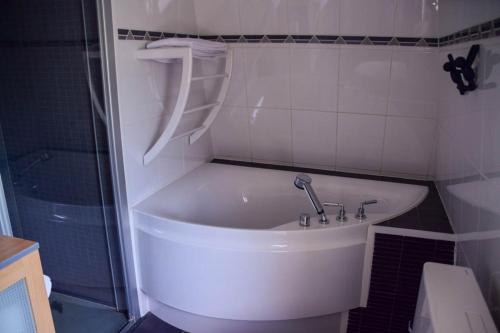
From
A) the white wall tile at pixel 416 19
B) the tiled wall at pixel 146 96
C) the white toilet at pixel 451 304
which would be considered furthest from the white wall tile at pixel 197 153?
the white toilet at pixel 451 304

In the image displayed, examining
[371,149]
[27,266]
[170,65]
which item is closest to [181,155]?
[170,65]

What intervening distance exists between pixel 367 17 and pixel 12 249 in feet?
6.41

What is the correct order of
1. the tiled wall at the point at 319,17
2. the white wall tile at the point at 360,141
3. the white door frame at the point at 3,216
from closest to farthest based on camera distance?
1. the white door frame at the point at 3,216
2. the tiled wall at the point at 319,17
3. the white wall tile at the point at 360,141

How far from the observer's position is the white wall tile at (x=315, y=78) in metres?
2.21

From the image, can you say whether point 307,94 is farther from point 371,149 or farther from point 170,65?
point 170,65

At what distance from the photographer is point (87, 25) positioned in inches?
63.6

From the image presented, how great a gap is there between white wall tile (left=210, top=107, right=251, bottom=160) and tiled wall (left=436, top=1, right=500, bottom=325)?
1.23 metres

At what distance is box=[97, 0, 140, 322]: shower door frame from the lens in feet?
5.37

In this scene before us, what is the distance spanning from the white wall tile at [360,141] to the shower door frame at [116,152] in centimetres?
129

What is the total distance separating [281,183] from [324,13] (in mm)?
1008

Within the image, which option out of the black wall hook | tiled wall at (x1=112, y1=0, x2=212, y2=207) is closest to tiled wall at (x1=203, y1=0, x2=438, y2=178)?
tiled wall at (x1=112, y1=0, x2=212, y2=207)

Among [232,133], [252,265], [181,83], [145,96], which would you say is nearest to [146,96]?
[145,96]

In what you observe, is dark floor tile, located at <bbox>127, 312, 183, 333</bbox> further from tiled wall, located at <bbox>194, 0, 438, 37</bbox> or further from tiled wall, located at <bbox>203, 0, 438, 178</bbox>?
tiled wall, located at <bbox>194, 0, 438, 37</bbox>

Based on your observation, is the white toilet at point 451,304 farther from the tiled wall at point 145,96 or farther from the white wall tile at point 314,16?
the white wall tile at point 314,16
